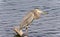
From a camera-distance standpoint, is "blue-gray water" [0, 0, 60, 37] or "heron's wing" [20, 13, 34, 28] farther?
"blue-gray water" [0, 0, 60, 37]

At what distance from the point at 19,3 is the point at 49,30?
5.00 m

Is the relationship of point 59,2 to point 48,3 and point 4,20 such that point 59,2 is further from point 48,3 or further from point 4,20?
point 4,20

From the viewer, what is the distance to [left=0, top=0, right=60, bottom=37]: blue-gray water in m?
11.6

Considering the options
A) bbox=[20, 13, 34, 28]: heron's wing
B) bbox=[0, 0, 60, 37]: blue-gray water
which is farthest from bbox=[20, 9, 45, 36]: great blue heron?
bbox=[0, 0, 60, 37]: blue-gray water

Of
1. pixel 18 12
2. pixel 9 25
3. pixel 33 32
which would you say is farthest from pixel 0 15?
pixel 33 32

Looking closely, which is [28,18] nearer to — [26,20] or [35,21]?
[26,20]

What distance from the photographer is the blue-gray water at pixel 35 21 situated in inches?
455

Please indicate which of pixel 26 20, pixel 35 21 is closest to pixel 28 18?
pixel 26 20

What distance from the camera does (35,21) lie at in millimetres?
13000

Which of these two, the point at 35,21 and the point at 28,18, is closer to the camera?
the point at 28,18

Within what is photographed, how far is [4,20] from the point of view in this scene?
13.0 m

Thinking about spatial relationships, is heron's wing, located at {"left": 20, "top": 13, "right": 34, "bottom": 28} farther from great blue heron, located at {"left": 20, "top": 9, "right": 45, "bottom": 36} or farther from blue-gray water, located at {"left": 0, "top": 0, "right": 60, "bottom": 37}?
blue-gray water, located at {"left": 0, "top": 0, "right": 60, "bottom": 37}

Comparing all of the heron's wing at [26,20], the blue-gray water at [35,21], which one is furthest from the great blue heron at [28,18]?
the blue-gray water at [35,21]

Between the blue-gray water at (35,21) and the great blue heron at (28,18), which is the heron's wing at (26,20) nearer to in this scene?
the great blue heron at (28,18)
